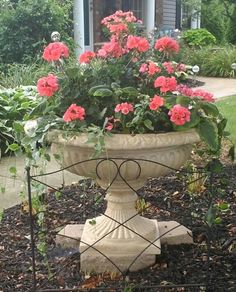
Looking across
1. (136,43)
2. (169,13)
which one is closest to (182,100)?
(136,43)

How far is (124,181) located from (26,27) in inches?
351

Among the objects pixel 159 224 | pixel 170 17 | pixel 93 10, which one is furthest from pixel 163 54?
pixel 170 17

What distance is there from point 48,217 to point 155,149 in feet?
4.71

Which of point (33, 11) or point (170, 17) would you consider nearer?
point (33, 11)

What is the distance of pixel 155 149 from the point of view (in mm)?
2541

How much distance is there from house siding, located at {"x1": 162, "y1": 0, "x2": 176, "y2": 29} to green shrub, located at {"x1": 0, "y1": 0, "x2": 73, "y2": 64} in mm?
9682

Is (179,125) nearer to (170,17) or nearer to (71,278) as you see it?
(71,278)

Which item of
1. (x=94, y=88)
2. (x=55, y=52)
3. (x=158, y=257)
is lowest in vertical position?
(x=158, y=257)

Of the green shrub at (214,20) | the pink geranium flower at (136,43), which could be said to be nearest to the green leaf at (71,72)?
the pink geranium flower at (136,43)

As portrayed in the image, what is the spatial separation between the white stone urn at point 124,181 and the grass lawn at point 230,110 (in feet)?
10.6

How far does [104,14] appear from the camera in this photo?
17078 mm

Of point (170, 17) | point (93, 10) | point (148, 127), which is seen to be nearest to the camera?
point (148, 127)

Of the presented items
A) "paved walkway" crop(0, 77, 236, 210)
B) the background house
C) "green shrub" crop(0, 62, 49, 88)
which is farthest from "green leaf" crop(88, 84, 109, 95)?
the background house

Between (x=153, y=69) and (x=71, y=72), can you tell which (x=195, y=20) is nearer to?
(x=153, y=69)
